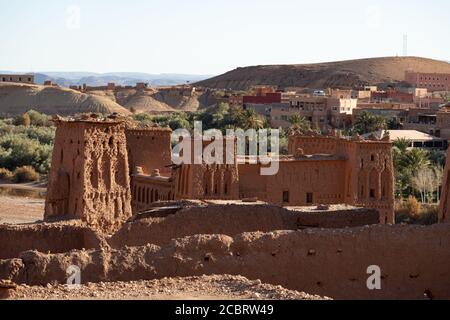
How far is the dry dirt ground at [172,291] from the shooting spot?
13828 mm

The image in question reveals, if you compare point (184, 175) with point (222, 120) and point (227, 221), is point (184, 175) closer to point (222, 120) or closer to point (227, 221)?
point (227, 221)

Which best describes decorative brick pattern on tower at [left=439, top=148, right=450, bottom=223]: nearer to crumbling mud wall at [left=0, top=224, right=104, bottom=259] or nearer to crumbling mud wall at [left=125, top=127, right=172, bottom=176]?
crumbling mud wall at [left=0, top=224, right=104, bottom=259]

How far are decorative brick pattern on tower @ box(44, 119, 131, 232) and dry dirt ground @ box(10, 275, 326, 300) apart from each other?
1302cm

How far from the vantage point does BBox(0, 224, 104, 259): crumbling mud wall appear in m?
20.4

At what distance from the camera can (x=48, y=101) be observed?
106750 millimetres

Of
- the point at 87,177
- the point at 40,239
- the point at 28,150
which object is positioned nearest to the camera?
the point at 40,239

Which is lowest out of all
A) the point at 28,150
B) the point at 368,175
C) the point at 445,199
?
the point at 28,150

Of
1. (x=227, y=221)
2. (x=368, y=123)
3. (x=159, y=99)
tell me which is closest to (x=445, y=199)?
(x=227, y=221)

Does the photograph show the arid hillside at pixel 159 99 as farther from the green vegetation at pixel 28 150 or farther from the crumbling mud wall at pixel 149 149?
the crumbling mud wall at pixel 149 149

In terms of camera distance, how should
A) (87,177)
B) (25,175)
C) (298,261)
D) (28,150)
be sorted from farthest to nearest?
(28,150)
(25,175)
(87,177)
(298,261)

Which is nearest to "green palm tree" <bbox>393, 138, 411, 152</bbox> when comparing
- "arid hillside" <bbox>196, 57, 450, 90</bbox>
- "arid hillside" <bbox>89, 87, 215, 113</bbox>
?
"arid hillside" <bbox>89, 87, 215, 113</bbox>

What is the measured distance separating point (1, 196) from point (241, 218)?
3411cm

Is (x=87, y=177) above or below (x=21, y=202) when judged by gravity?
above

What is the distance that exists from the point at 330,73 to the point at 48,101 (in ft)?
154
